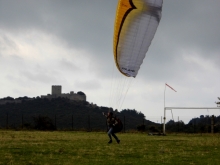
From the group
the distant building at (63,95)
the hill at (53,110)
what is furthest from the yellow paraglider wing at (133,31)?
the distant building at (63,95)

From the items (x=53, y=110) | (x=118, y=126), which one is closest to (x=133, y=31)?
(x=118, y=126)

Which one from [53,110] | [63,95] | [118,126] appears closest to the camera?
[118,126]

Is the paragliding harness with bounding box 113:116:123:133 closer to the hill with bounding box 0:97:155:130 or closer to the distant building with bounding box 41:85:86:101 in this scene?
the hill with bounding box 0:97:155:130

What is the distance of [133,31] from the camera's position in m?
15.4

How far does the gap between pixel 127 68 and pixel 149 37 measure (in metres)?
1.56

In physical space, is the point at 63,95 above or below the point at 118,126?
above

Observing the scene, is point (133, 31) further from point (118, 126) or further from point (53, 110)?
point (53, 110)

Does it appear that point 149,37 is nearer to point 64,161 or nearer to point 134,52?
point 134,52

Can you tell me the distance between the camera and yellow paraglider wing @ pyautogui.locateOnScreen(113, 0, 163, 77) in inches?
574

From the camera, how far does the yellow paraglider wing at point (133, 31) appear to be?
47.9 feet

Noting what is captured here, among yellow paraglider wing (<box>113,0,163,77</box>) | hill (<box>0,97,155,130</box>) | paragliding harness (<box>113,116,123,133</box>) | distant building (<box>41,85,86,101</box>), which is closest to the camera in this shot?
yellow paraglider wing (<box>113,0,163,77</box>)

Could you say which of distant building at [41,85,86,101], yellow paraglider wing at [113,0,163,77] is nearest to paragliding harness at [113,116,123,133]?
yellow paraglider wing at [113,0,163,77]

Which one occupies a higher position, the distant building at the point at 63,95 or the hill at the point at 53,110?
the distant building at the point at 63,95

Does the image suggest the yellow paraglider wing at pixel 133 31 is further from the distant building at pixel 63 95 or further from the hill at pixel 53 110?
the distant building at pixel 63 95
